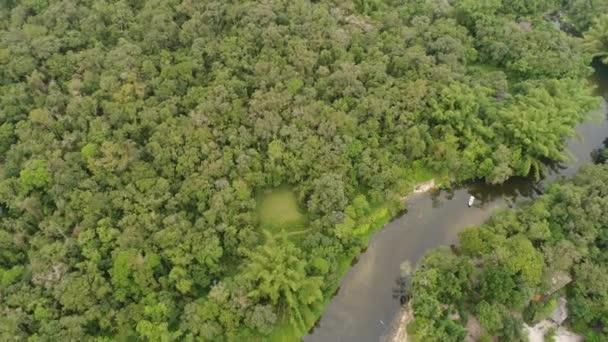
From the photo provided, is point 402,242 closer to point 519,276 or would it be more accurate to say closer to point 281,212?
point 519,276

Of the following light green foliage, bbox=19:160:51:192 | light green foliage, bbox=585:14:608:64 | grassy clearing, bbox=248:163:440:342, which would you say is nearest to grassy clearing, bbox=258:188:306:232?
grassy clearing, bbox=248:163:440:342

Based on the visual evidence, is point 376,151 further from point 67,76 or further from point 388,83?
point 67,76

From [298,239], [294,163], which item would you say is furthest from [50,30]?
[298,239]

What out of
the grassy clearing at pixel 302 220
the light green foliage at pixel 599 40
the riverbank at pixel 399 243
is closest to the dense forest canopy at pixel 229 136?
the grassy clearing at pixel 302 220

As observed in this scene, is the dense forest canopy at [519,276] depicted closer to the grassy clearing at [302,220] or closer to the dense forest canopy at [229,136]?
the grassy clearing at [302,220]

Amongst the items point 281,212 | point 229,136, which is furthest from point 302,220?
point 229,136

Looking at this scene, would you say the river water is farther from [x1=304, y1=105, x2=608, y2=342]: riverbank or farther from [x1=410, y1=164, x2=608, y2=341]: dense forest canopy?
[x1=410, y1=164, x2=608, y2=341]: dense forest canopy

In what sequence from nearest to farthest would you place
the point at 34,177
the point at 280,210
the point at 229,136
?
the point at 34,177, the point at 280,210, the point at 229,136
